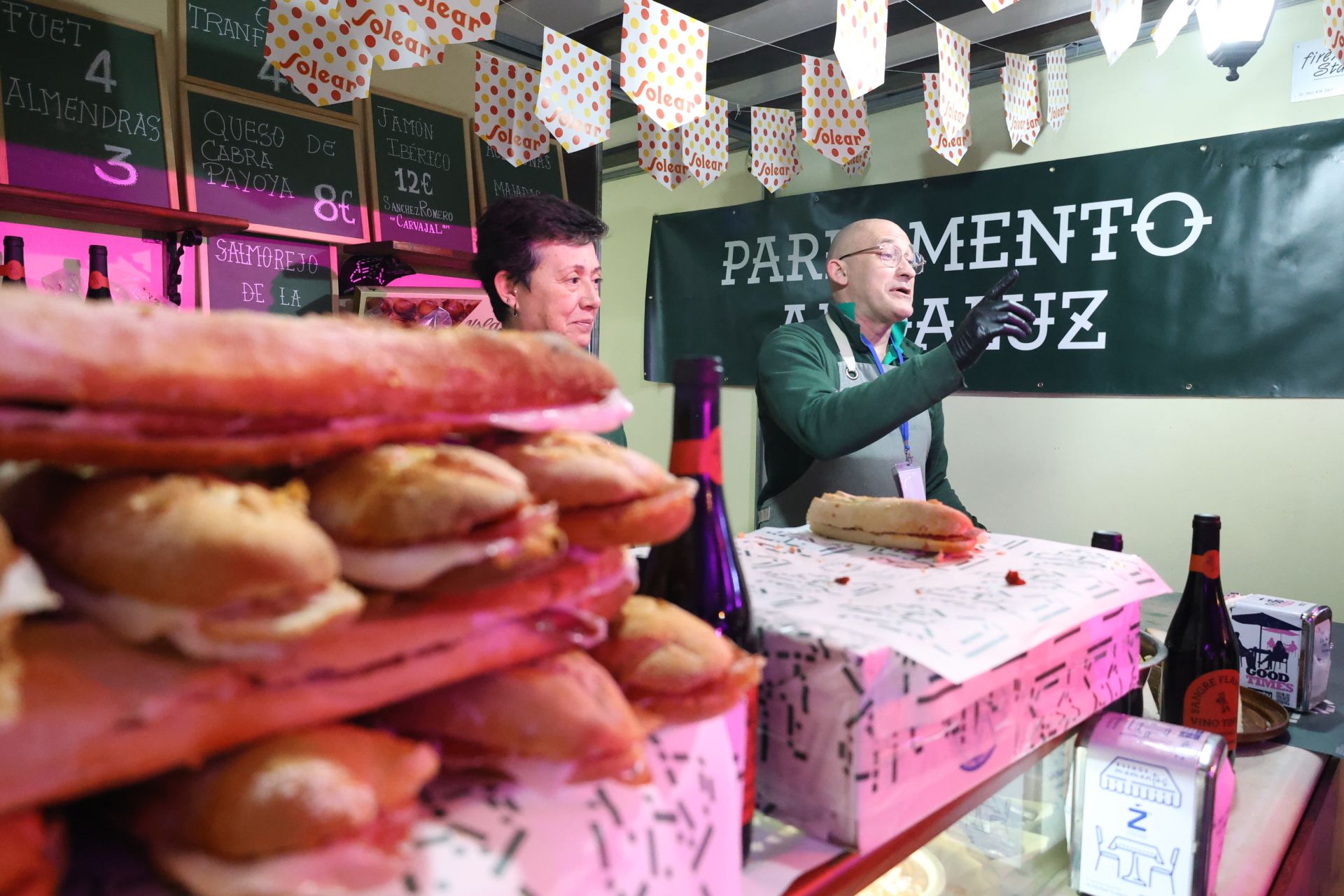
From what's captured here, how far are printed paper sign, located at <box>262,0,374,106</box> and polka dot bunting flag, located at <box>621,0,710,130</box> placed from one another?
0.75m

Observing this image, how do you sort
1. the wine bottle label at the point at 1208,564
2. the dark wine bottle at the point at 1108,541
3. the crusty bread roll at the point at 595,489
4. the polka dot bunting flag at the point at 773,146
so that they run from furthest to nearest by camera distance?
the polka dot bunting flag at the point at 773,146, the dark wine bottle at the point at 1108,541, the wine bottle label at the point at 1208,564, the crusty bread roll at the point at 595,489

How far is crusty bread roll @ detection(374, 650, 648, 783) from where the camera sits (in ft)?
1.62

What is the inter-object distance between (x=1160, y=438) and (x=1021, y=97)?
1612 millimetres

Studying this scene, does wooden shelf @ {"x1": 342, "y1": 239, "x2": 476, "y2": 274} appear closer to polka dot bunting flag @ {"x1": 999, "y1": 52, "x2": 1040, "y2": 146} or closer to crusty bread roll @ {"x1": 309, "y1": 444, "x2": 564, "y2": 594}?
polka dot bunting flag @ {"x1": 999, "y1": 52, "x2": 1040, "y2": 146}

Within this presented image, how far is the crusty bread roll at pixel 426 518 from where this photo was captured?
0.44 m

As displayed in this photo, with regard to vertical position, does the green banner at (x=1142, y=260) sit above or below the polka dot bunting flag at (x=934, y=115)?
below

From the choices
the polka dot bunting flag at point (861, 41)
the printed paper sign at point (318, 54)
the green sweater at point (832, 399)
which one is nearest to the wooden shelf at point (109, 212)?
the printed paper sign at point (318, 54)

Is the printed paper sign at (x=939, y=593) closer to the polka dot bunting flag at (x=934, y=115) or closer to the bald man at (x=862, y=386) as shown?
the bald man at (x=862, y=386)

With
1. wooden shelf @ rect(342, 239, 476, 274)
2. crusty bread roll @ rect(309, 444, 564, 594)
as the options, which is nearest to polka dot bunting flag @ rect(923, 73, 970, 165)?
wooden shelf @ rect(342, 239, 476, 274)

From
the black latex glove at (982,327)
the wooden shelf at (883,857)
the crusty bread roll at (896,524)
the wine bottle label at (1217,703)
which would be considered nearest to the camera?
the wooden shelf at (883,857)

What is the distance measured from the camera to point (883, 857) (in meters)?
0.77

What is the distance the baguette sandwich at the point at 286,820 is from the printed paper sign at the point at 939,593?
431 millimetres

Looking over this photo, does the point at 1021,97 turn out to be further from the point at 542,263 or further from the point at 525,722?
the point at 525,722

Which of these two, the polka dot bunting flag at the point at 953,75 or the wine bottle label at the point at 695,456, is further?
the polka dot bunting flag at the point at 953,75
